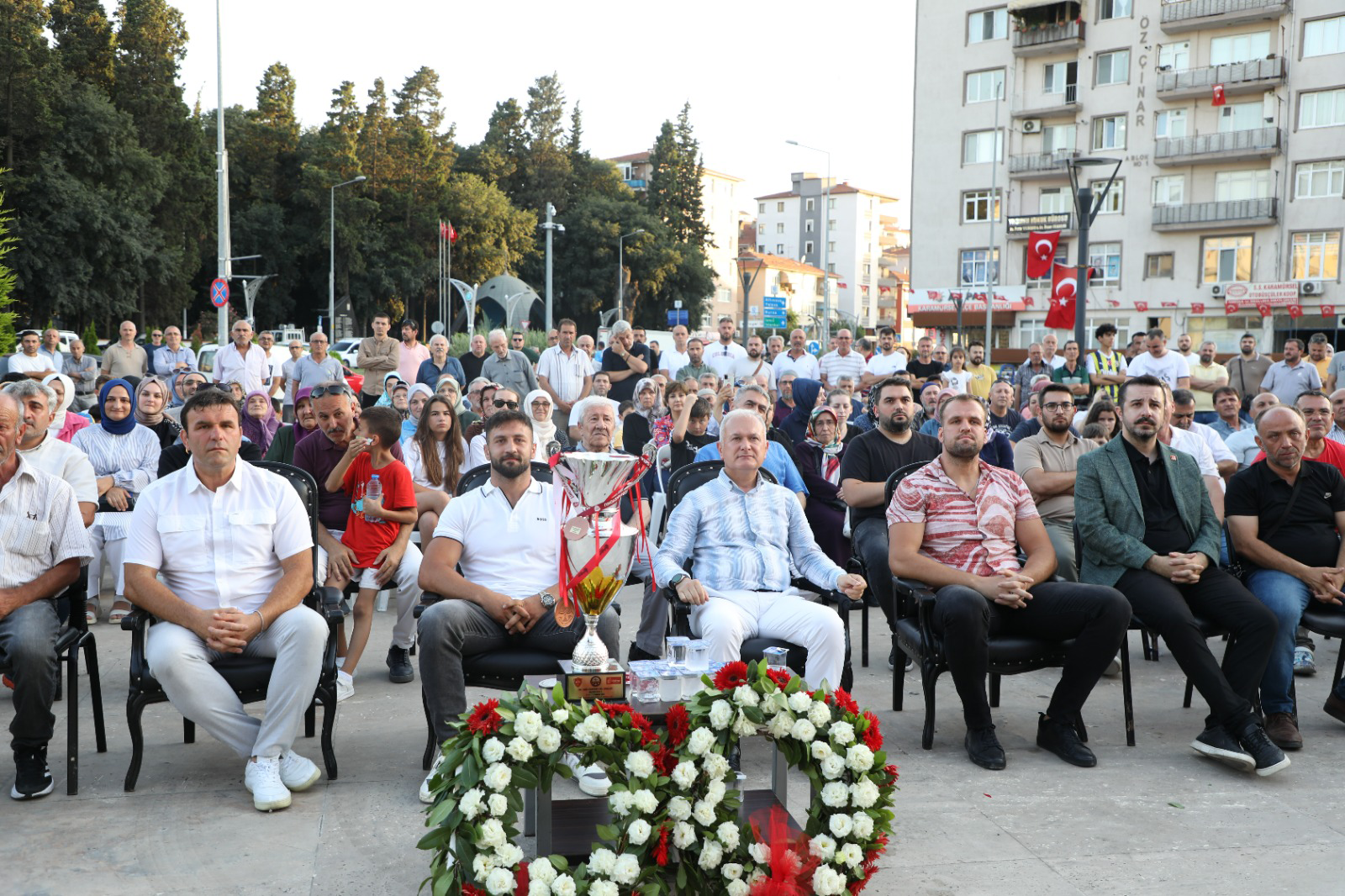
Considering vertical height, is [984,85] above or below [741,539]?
above

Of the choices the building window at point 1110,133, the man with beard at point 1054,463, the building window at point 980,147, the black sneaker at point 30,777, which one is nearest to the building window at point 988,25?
the building window at point 980,147

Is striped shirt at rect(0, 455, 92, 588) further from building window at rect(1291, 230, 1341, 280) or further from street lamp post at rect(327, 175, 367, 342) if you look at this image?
building window at rect(1291, 230, 1341, 280)

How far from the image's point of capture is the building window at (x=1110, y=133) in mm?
40750

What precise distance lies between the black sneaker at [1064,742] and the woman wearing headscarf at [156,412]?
17.6 ft

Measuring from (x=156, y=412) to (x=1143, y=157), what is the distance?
134ft

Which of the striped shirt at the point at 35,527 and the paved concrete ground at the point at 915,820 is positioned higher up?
the striped shirt at the point at 35,527

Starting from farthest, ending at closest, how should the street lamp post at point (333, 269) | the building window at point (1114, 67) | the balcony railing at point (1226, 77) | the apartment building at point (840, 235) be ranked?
the apartment building at point (840, 235)
the street lamp post at point (333, 269)
the building window at point (1114, 67)
the balcony railing at point (1226, 77)

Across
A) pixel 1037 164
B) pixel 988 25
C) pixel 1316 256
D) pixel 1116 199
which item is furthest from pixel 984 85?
pixel 1316 256

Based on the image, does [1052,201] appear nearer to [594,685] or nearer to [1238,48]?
[1238,48]

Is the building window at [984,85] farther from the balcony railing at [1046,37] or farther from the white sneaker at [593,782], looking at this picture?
the white sneaker at [593,782]

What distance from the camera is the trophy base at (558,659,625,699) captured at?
337 centimetres

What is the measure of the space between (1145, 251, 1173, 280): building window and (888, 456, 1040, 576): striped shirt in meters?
39.5

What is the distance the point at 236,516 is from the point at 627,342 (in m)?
8.48

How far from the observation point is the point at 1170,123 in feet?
130
